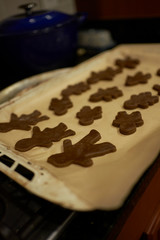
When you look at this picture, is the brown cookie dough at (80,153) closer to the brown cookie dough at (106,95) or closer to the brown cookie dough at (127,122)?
the brown cookie dough at (127,122)

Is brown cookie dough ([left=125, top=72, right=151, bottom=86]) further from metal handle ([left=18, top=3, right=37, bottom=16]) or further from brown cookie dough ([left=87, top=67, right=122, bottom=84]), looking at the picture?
metal handle ([left=18, top=3, right=37, bottom=16])

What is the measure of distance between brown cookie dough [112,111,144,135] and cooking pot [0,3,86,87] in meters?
0.46

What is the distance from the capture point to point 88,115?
828 millimetres

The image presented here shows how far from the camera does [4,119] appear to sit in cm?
89

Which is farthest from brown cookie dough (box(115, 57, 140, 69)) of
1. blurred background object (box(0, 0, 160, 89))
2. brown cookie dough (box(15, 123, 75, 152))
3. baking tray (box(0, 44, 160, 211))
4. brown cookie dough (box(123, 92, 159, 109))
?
brown cookie dough (box(15, 123, 75, 152))

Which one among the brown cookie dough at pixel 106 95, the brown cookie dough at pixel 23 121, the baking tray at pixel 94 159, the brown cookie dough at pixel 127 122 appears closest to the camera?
the baking tray at pixel 94 159

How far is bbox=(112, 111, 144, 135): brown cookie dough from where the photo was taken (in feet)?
2.39

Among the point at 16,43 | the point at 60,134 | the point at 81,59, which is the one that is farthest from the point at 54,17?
the point at 60,134

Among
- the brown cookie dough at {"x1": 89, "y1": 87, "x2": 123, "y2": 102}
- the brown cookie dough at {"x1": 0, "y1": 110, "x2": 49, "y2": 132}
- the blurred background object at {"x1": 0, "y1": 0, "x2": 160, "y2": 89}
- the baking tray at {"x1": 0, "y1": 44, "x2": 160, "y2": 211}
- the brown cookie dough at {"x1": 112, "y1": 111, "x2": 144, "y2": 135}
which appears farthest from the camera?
the blurred background object at {"x1": 0, "y1": 0, "x2": 160, "y2": 89}

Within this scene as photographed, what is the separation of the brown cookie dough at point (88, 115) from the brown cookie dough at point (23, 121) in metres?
0.13

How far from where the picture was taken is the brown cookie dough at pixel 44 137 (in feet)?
2.37

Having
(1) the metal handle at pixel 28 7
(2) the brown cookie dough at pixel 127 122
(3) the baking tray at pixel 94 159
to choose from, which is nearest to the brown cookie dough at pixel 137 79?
(3) the baking tray at pixel 94 159

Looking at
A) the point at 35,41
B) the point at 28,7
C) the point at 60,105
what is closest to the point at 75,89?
the point at 60,105

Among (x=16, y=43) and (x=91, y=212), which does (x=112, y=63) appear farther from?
(x=91, y=212)
